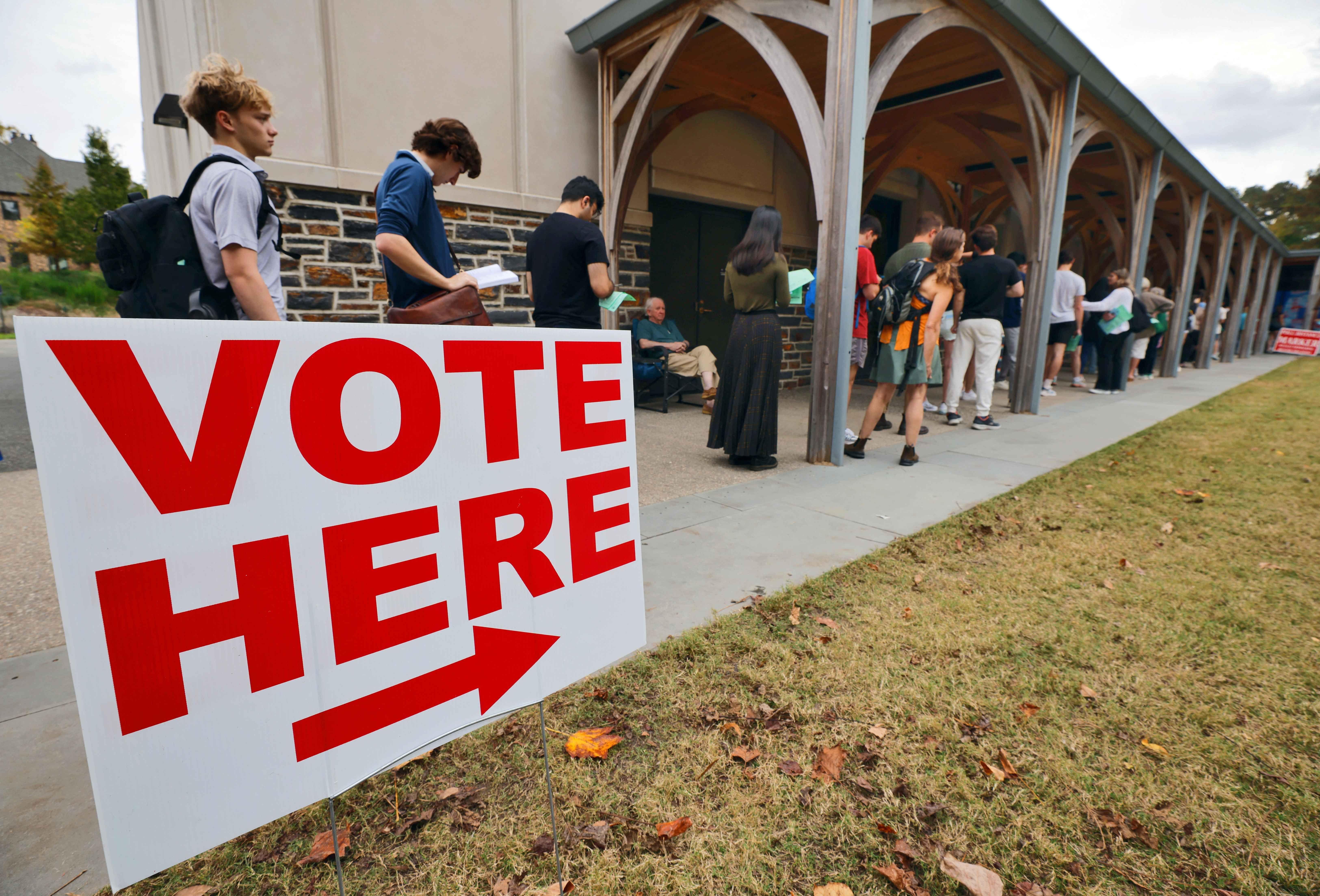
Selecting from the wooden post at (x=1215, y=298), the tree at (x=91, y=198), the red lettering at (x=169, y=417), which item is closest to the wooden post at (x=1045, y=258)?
the red lettering at (x=169, y=417)

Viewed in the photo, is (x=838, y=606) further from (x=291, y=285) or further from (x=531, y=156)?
(x=531, y=156)

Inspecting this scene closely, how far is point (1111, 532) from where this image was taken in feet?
10.9

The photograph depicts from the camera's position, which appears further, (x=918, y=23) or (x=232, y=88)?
(x=918, y=23)

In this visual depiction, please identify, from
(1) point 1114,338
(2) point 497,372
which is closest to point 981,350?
(1) point 1114,338

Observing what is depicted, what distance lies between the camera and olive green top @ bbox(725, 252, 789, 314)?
4242mm

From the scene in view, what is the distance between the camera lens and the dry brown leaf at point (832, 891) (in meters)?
1.24

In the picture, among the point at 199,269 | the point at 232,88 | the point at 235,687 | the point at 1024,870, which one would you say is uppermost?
the point at 232,88

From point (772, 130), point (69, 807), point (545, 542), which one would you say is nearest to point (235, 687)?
point (545, 542)

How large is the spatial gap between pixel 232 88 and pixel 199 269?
0.58 meters

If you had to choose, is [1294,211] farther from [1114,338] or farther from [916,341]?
[916,341]

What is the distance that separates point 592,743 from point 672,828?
0.34m

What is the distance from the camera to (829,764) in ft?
5.20

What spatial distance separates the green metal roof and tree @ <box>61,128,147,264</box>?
4926 centimetres

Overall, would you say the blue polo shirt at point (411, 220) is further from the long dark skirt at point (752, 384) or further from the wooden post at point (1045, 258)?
the wooden post at point (1045, 258)
